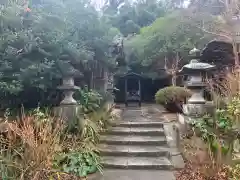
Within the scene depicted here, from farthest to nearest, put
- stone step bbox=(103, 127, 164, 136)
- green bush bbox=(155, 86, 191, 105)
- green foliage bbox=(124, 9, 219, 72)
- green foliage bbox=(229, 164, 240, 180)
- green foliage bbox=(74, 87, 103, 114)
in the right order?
green foliage bbox=(124, 9, 219, 72), green bush bbox=(155, 86, 191, 105), green foliage bbox=(74, 87, 103, 114), stone step bbox=(103, 127, 164, 136), green foliage bbox=(229, 164, 240, 180)

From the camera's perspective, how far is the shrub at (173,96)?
739 centimetres

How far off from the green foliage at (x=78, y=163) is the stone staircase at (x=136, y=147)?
0.28 metres

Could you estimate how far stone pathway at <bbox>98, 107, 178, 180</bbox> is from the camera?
4.19 metres

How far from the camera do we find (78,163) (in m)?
4.19

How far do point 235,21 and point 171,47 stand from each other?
4.41m

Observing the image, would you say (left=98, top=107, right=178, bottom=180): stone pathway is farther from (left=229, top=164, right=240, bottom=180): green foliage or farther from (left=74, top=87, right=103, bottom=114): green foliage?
(left=229, top=164, right=240, bottom=180): green foliage

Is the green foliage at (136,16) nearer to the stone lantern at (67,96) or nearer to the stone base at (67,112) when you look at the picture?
the stone lantern at (67,96)

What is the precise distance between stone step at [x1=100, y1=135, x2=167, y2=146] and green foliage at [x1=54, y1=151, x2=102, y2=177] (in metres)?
0.96

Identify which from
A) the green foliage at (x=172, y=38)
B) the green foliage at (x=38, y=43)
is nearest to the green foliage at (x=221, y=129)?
the green foliage at (x=38, y=43)

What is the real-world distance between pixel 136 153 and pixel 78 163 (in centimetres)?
132

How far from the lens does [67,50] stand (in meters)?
4.99

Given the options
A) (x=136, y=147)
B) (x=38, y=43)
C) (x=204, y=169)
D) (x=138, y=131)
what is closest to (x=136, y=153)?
(x=136, y=147)

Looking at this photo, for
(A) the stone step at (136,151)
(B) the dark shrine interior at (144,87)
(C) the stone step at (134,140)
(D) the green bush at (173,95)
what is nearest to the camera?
(A) the stone step at (136,151)

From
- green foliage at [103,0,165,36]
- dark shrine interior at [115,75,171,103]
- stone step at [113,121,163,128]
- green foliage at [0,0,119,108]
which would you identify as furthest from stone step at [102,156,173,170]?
green foliage at [103,0,165,36]
